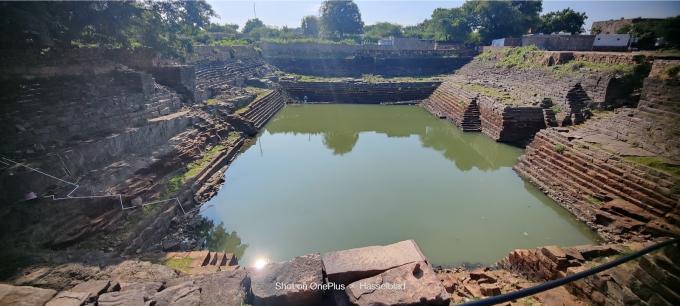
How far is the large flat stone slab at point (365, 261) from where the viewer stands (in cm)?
230

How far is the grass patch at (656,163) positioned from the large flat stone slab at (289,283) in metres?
7.49

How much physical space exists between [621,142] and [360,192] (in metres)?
6.79

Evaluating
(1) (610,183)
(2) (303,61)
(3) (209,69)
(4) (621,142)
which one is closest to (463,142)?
(4) (621,142)

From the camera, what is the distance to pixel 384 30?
2126 inches

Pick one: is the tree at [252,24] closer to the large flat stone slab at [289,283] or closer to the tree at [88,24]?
the tree at [88,24]

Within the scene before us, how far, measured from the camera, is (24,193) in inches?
198

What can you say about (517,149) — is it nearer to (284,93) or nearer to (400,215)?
(400,215)

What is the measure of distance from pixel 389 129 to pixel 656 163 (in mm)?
9435

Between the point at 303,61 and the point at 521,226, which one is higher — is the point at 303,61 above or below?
above

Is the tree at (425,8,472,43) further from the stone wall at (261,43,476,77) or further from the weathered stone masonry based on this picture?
the weathered stone masonry

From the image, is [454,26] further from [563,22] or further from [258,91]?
[258,91]

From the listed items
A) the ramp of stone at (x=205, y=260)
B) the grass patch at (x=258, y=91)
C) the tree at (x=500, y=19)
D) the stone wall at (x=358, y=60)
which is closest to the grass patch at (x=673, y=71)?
the ramp of stone at (x=205, y=260)

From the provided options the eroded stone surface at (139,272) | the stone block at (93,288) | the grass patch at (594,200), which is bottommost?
the grass patch at (594,200)

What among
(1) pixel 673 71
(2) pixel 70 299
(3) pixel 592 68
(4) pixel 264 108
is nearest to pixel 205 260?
(2) pixel 70 299
